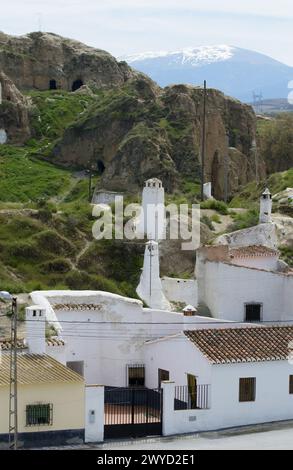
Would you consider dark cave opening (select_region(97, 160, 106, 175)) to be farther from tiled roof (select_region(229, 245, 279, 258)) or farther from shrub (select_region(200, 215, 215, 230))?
tiled roof (select_region(229, 245, 279, 258))

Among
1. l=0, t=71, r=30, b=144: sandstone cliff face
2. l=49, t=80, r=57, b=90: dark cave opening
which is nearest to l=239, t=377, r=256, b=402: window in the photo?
l=0, t=71, r=30, b=144: sandstone cliff face

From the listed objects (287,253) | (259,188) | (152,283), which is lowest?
(152,283)

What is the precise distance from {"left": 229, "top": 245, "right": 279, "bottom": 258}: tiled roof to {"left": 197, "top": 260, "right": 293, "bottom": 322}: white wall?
127 cm

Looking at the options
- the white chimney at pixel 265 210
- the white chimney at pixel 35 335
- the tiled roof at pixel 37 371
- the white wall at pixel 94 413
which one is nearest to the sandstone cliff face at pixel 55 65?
the white chimney at pixel 265 210

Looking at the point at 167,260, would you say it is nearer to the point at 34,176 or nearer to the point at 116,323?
the point at 116,323

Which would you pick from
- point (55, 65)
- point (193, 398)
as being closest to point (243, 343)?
point (193, 398)

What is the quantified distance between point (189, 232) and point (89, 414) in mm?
15919

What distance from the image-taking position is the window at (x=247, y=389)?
2770 cm

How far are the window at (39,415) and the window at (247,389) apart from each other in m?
5.43

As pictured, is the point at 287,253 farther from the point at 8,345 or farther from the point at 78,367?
the point at 8,345

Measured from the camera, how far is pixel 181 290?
117 ft

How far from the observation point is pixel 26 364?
84.1ft

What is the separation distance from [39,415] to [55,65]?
→ 166 ft

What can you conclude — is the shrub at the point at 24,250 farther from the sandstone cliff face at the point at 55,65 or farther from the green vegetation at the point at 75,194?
the sandstone cliff face at the point at 55,65
